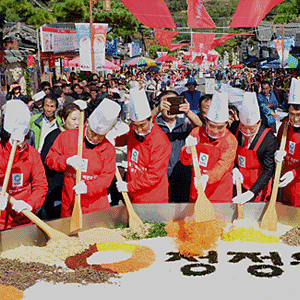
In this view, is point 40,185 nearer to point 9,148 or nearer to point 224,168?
point 9,148

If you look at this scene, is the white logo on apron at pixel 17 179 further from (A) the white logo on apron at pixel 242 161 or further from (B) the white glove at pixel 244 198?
(A) the white logo on apron at pixel 242 161

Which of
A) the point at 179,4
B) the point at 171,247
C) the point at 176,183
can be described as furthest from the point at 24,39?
the point at 179,4

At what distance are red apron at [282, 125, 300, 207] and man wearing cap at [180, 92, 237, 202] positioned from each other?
519mm

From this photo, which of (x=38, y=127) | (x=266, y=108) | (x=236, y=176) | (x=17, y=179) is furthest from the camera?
(x=266, y=108)

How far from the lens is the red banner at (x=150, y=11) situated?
7.82 meters

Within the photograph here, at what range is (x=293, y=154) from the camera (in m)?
4.20

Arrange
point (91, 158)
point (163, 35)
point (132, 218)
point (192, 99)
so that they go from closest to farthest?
point (91, 158)
point (132, 218)
point (192, 99)
point (163, 35)

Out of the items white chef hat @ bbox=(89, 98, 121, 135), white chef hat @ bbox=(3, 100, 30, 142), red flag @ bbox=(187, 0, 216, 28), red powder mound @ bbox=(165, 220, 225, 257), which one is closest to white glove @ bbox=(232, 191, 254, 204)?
red powder mound @ bbox=(165, 220, 225, 257)

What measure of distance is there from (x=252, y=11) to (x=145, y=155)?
16.6 feet

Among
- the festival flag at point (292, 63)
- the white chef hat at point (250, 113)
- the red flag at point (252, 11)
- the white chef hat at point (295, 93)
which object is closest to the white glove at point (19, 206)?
the white chef hat at point (250, 113)

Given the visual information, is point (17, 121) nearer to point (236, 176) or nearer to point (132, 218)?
point (132, 218)

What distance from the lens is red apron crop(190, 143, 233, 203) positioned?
412 centimetres

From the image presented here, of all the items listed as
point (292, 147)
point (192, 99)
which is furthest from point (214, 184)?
point (192, 99)

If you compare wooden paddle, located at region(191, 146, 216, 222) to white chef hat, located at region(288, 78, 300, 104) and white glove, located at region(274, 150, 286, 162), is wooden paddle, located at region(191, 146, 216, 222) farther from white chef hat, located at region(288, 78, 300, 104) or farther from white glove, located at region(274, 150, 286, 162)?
white chef hat, located at region(288, 78, 300, 104)
